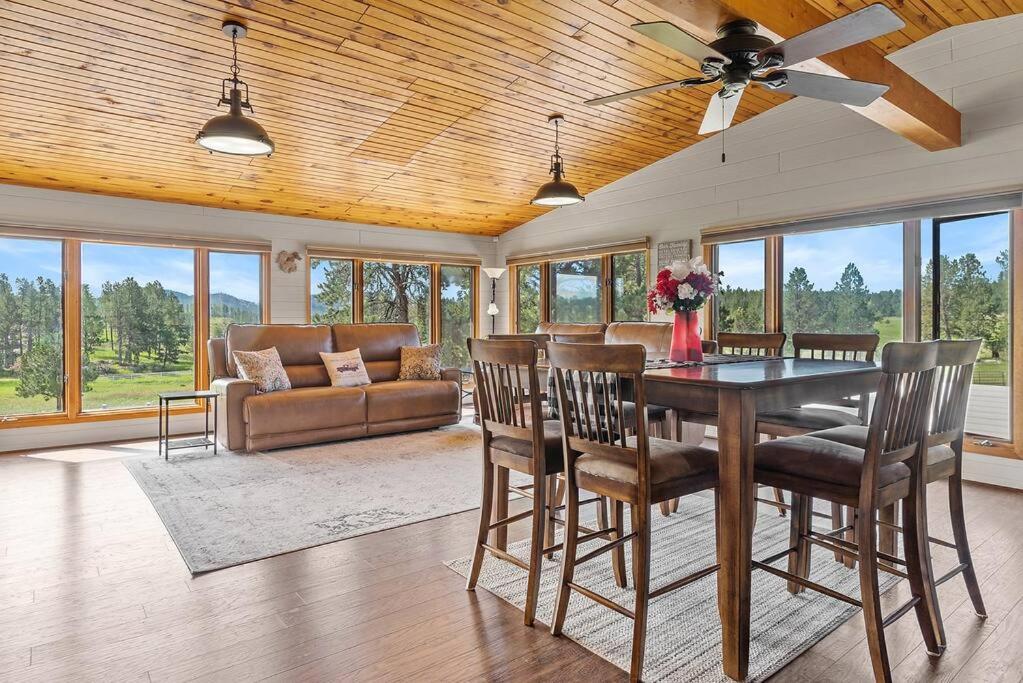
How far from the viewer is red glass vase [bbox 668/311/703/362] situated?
9.80ft

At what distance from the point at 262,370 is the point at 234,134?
2.61 metres

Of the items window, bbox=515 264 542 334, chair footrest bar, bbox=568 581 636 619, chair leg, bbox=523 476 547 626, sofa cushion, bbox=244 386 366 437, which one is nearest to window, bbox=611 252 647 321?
window, bbox=515 264 542 334

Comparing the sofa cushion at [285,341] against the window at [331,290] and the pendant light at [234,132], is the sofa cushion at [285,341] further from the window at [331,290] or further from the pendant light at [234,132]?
the pendant light at [234,132]

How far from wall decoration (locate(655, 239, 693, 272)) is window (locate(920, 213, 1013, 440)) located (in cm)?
198

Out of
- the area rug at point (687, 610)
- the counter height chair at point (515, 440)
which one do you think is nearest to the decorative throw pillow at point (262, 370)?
the area rug at point (687, 610)

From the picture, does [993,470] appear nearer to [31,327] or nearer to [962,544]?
[962,544]

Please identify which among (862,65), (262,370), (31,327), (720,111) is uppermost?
(862,65)

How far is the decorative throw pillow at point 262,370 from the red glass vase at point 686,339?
3779 millimetres

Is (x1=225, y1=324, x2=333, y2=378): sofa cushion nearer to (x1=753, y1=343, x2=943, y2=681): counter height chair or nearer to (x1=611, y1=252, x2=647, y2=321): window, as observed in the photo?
(x1=611, y1=252, x2=647, y2=321): window

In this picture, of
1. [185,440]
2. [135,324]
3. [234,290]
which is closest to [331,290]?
[234,290]

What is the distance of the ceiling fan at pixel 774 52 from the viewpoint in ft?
7.03

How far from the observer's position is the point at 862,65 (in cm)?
329

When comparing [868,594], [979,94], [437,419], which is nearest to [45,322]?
[437,419]

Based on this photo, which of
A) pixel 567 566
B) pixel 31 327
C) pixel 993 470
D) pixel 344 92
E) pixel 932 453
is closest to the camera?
pixel 567 566
